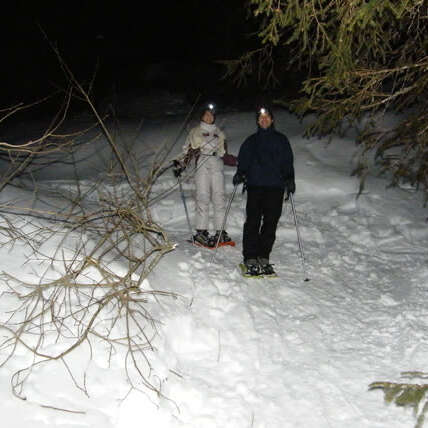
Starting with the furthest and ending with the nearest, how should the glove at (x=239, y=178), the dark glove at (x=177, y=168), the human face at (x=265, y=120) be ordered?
the dark glove at (x=177, y=168) < the glove at (x=239, y=178) < the human face at (x=265, y=120)

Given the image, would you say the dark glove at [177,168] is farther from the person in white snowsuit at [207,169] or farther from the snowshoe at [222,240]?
the snowshoe at [222,240]

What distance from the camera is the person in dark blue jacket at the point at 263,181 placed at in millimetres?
6172

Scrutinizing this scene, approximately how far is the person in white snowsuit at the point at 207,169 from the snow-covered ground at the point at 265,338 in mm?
365

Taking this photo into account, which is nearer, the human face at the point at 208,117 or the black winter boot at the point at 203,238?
the human face at the point at 208,117

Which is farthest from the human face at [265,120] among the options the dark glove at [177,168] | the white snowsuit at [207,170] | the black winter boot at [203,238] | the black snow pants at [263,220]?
the black winter boot at [203,238]

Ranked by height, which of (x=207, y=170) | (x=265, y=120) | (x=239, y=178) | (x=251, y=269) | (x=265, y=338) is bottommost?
(x=251, y=269)

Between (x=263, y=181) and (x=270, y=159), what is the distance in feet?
0.93

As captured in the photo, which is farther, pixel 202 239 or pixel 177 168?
pixel 202 239

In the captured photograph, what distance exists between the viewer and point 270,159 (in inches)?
243

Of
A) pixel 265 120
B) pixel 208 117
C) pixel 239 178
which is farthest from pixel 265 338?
pixel 208 117

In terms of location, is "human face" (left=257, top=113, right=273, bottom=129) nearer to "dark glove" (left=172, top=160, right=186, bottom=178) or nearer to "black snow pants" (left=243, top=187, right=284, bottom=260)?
"black snow pants" (left=243, top=187, right=284, bottom=260)

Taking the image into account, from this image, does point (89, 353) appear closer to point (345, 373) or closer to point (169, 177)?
point (345, 373)

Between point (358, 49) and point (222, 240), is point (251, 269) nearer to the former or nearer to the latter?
point (222, 240)

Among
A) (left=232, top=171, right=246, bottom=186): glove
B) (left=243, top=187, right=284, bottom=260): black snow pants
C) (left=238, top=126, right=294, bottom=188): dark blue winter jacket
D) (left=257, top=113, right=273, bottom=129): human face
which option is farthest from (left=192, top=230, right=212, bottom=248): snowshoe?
(left=257, top=113, right=273, bottom=129): human face
